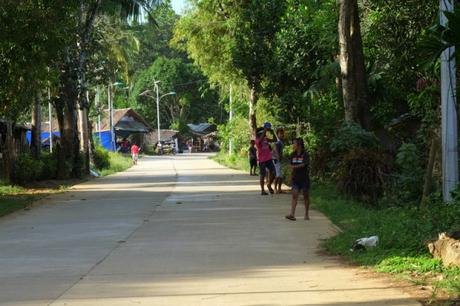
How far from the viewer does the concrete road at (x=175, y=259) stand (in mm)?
6824

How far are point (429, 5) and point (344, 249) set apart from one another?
8.28 m

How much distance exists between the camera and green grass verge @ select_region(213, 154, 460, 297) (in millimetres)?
7188

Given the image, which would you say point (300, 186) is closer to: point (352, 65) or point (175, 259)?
point (175, 259)

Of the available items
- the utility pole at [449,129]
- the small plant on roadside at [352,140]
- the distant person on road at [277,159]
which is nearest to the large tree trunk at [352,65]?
the small plant on roadside at [352,140]

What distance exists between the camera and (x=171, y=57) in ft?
302

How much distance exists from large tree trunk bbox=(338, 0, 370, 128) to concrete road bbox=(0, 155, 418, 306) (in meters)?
3.20

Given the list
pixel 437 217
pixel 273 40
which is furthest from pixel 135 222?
pixel 273 40

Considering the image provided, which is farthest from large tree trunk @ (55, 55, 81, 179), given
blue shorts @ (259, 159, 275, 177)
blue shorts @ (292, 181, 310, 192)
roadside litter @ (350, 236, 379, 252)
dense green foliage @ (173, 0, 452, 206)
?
roadside litter @ (350, 236, 379, 252)

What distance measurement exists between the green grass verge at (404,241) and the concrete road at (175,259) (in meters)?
0.33

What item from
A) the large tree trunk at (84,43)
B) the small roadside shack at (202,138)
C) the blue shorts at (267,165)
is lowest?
the blue shorts at (267,165)

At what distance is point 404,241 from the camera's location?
8.50 m

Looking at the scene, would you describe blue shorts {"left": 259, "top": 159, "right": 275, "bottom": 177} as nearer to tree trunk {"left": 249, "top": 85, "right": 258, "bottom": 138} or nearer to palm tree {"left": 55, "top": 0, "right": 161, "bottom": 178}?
palm tree {"left": 55, "top": 0, "right": 161, "bottom": 178}

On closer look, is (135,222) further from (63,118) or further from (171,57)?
(171,57)

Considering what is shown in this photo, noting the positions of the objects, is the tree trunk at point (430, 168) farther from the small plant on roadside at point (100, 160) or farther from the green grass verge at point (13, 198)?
the small plant on roadside at point (100, 160)
